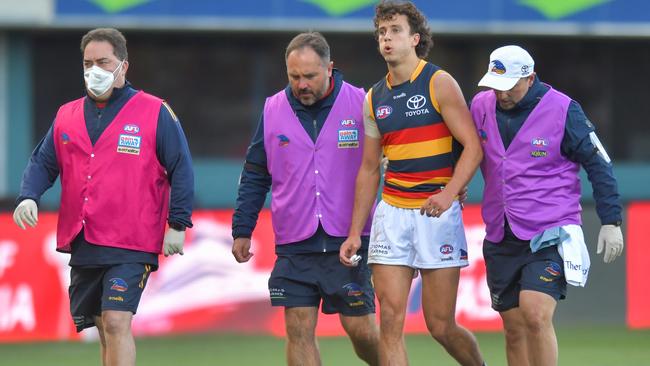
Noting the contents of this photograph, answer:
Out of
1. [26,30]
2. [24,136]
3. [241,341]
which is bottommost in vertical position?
[241,341]

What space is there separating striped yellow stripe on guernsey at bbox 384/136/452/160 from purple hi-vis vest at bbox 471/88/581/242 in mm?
349

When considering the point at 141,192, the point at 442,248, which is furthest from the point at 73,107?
the point at 442,248

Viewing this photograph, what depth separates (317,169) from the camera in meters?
8.58

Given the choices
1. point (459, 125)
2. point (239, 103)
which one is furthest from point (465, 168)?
point (239, 103)

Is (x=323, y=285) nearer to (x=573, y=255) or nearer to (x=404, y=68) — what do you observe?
(x=404, y=68)

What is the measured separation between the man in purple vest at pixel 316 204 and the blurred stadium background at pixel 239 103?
4348mm

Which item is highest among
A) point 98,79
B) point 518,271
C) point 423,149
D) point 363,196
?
point 98,79

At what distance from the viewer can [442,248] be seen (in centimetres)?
830

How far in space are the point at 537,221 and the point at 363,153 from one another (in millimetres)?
1187

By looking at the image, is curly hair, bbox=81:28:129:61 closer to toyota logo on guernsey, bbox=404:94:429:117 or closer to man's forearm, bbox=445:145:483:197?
toyota logo on guernsey, bbox=404:94:429:117

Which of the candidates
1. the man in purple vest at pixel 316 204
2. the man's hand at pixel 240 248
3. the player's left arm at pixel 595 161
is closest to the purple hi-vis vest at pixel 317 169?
the man in purple vest at pixel 316 204

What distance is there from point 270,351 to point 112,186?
4.30 meters

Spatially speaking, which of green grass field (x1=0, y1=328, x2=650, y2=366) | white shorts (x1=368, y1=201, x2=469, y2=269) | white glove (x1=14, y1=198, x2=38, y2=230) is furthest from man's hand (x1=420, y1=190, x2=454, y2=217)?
green grass field (x1=0, y1=328, x2=650, y2=366)

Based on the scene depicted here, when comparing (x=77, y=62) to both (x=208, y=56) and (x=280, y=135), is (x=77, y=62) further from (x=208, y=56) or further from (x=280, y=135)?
(x=280, y=135)
